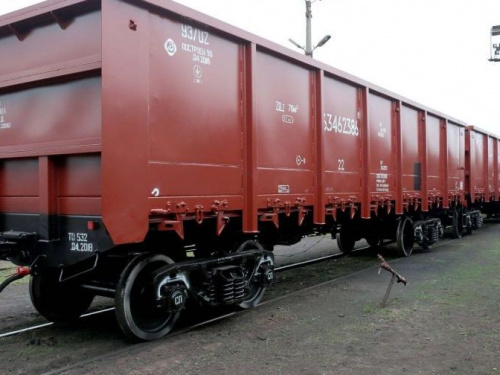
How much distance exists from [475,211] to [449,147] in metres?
4.95

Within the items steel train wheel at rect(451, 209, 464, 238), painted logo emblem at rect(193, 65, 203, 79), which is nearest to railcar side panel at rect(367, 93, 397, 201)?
painted logo emblem at rect(193, 65, 203, 79)

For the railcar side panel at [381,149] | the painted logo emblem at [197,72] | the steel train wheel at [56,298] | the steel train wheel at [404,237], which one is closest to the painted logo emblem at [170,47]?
the painted logo emblem at [197,72]

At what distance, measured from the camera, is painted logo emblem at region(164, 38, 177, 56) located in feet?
16.1

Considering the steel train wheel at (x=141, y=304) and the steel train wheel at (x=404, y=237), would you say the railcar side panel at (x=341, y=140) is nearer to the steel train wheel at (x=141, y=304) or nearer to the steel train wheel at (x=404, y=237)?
the steel train wheel at (x=404, y=237)

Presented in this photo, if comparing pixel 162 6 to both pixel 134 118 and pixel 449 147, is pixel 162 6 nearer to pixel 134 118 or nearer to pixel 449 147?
pixel 134 118

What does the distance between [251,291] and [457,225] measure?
10868 millimetres

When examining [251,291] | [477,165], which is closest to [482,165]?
[477,165]

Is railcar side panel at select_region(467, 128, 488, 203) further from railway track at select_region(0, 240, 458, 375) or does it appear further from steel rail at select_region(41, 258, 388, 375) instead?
steel rail at select_region(41, 258, 388, 375)

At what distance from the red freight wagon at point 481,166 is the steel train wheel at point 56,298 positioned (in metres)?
12.9

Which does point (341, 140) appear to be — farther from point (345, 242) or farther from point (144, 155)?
point (345, 242)

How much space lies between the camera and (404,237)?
11.3 metres

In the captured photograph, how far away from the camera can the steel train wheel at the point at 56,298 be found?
5.62 metres

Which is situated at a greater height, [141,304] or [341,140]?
[341,140]

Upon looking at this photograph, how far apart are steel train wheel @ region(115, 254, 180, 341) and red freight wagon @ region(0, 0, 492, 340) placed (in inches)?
0.6
